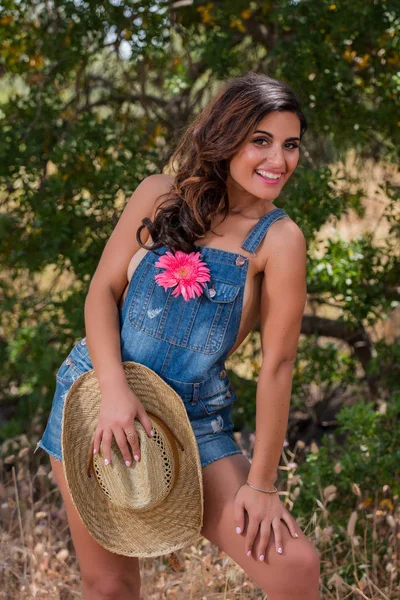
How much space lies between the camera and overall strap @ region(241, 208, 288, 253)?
2223 millimetres

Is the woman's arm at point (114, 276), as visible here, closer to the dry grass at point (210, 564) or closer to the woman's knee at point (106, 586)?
the woman's knee at point (106, 586)

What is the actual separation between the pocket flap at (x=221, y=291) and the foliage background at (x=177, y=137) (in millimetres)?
1555

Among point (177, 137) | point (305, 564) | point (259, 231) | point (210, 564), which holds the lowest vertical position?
point (210, 564)

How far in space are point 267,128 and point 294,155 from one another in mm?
109

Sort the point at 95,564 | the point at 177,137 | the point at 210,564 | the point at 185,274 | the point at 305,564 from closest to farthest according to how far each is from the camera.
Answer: the point at 305,564
the point at 185,274
the point at 95,564
the point at 210,564
the point at 177,137

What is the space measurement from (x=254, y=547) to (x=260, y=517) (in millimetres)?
69

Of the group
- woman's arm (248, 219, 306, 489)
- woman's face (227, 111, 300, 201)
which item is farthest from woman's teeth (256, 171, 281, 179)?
woman's arm (248, 219, 306, 489)

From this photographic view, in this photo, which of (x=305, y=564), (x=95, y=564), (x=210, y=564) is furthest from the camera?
(x=210, y=564)

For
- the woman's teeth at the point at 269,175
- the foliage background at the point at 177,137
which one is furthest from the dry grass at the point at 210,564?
the woman's teeth at the point at 269,175

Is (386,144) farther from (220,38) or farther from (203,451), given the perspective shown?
(203,451)

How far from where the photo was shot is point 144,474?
2127 millimetres

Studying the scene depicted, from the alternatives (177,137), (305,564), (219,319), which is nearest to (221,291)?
(219,319)

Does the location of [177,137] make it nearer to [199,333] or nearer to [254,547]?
[199,333]

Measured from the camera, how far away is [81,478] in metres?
2.22
